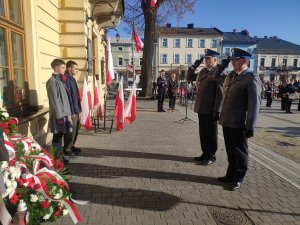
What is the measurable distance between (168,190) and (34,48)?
12.9ft

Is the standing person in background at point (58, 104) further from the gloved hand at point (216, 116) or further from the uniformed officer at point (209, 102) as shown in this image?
the gloved hand at point (216, 116)

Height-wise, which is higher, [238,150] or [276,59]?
[276,59]

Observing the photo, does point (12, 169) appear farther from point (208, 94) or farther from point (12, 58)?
point (208, 94)

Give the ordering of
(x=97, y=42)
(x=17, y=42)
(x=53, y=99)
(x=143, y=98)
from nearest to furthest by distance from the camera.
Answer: (x=53, y=99)
(x=17, y=42)
(x=97, y=42)
(x=143, y=98)

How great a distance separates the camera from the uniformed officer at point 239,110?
390 cm

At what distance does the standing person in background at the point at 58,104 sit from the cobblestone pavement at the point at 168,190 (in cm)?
72

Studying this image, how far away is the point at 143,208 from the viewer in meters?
3.60

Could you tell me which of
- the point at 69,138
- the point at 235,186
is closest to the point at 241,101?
the point at 235,186

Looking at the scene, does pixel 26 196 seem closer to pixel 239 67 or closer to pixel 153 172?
pixel 153 172

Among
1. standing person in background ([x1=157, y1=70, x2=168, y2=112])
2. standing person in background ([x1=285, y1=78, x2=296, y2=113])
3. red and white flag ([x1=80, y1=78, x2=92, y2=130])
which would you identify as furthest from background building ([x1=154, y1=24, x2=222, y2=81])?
red and white flag ([x1=80, y1=78, x2=92, y2=130])

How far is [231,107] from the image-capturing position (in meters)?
4.22

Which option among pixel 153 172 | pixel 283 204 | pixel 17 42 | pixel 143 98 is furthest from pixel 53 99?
pixel 143 98

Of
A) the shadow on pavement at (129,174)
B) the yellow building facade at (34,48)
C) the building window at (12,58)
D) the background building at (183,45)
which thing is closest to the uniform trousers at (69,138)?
the shadow on pavement at (129,174)

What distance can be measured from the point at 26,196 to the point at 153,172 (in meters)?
2.63
